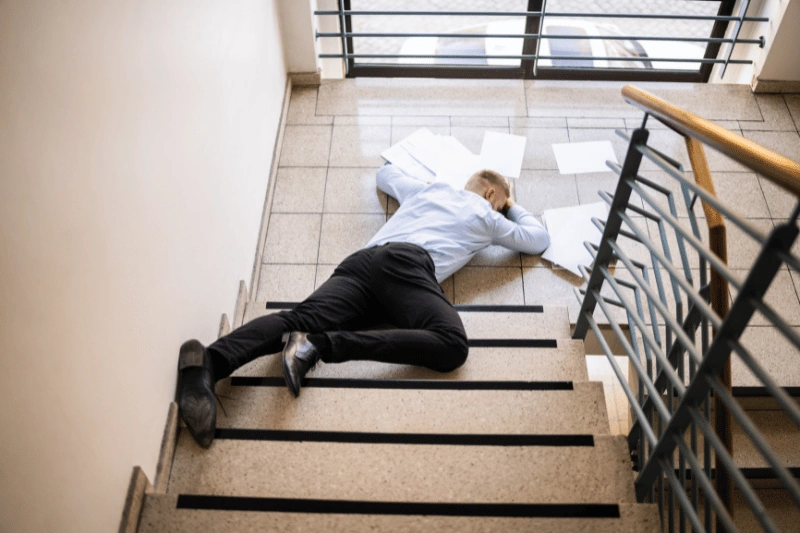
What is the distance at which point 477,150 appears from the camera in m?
3.46

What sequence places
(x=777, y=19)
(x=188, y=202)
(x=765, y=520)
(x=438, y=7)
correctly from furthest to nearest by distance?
(x=438, y=7) → (x=777, y=19) → (x=188, y=202) → (x=765, y=520)

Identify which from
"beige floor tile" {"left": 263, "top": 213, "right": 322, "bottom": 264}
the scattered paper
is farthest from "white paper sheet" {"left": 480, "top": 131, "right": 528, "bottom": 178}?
"beige floor tile" {"left": 263, "top": 213, "right": 322, "bottom": 264}

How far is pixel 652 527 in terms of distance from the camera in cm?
166

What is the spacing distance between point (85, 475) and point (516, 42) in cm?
367

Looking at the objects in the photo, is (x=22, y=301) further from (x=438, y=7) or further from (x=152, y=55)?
(x=438, y=7)

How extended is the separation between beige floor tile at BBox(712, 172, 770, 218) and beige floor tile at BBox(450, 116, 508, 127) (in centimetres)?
109

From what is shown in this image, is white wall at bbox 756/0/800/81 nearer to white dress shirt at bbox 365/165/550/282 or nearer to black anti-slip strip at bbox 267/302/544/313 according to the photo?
white dress shirt at bbox 365/165/550/282

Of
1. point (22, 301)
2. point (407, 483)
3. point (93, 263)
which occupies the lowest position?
point (407, 483)

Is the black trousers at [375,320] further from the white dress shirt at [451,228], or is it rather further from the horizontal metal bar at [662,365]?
the horizontal metal bar at [662,365]

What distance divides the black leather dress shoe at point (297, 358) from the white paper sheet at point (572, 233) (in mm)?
1313

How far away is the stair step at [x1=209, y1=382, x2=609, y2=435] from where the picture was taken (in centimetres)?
198

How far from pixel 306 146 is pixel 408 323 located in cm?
151

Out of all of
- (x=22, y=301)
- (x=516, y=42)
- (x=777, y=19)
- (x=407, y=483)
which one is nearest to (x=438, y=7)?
(x=516, y=42)

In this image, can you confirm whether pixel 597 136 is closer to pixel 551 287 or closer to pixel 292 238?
pixel 551 287
